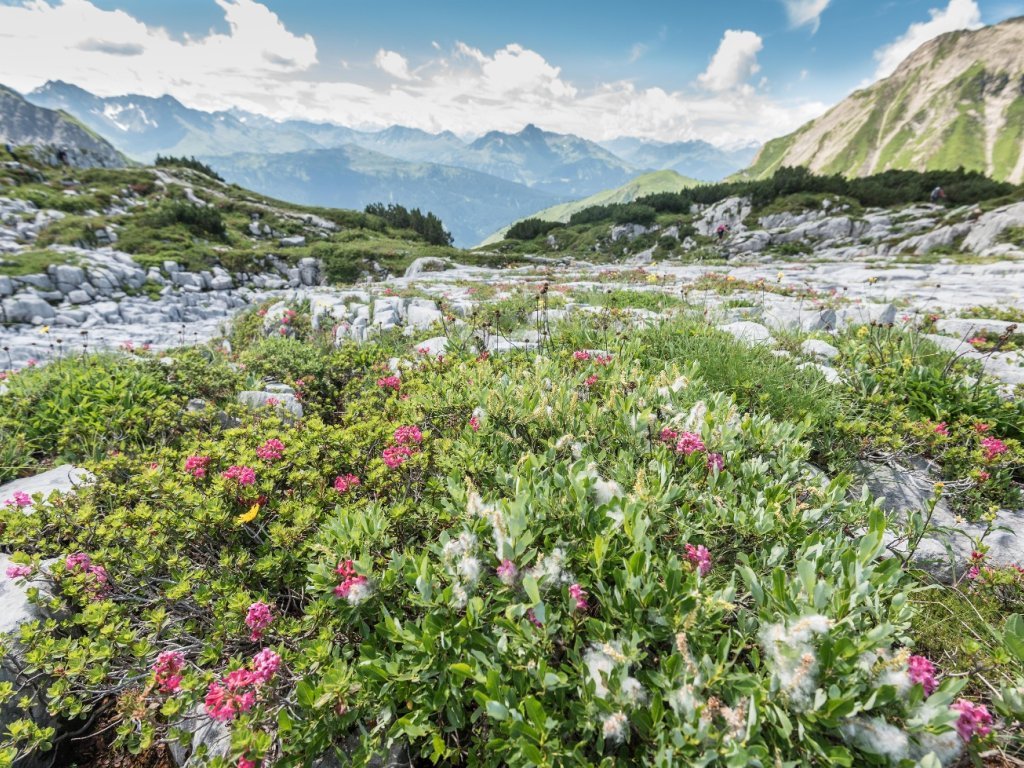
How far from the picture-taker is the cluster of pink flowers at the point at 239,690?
205 cm

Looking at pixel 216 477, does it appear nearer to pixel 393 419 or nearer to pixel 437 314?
pixel 393 419

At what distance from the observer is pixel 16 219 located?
31.8 meters

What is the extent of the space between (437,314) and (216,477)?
725 cm

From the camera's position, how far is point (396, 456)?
11.8 feet

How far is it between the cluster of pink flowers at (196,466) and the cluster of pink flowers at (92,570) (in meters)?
0.86

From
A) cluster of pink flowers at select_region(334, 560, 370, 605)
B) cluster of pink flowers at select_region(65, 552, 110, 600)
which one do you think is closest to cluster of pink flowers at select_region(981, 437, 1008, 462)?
cluster of pink flowers at select_region(334, 560, 370, 605)

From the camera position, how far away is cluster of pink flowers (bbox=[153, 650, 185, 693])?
231cm

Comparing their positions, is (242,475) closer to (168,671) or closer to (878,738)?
→ (168,671)

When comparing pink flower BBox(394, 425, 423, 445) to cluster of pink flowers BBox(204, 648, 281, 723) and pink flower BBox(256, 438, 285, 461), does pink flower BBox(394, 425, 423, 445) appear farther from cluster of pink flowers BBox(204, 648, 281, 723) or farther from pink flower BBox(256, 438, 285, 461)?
cluster of pink flowers BBox(204, 648, 281, 723)

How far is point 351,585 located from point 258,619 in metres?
0.60

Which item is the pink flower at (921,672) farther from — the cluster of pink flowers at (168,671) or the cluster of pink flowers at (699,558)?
the cluster of pink flowers at (168,671)

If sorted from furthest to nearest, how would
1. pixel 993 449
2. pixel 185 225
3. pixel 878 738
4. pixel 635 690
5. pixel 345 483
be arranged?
pixel 185 225 → pixel 993 449 → pixel 345 483 → pixel 635 690 → pixel 878 738

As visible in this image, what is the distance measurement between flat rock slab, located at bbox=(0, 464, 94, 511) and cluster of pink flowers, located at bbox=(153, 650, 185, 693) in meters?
2.87

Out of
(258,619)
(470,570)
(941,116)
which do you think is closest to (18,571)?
(258,619)
